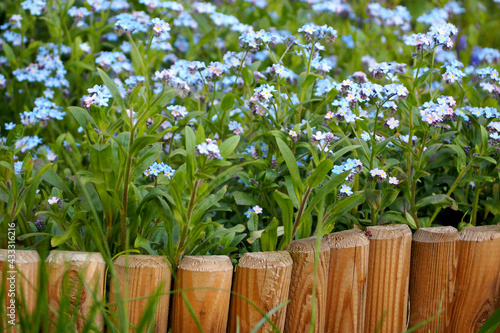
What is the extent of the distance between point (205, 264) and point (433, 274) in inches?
34.4

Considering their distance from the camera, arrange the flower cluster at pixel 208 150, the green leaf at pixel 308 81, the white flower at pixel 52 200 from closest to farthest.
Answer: the flower cluster at pixel 208 150, the white flower at pixel 52 200, the green leaf at pixel 308 81

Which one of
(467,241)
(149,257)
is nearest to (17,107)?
(149,257)

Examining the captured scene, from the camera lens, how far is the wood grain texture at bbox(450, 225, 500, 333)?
1.99 meters

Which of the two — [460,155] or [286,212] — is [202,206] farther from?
[460,155]

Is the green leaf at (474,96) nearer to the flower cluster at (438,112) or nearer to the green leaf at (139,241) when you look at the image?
the flower cluster at (438,112)

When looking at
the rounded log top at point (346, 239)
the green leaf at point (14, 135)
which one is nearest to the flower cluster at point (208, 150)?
the rounded log top at point (346, 239)

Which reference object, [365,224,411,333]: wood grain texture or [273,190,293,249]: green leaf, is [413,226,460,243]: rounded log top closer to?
[365,224,411,333]: wood grain texture

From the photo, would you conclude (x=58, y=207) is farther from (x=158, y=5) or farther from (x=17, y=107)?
(x=158, y=5)

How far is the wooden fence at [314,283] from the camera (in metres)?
1.65

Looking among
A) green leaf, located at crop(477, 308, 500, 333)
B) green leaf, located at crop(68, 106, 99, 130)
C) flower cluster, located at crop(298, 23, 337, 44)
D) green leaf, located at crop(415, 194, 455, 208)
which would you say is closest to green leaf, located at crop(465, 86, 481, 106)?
Result: green leaf, located at crop(415, 194, 455, 208)

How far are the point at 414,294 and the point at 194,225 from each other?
35.5 inches

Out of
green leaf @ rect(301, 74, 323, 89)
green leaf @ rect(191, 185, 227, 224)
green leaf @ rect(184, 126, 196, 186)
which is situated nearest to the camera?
green leaf @ rect(184, 126, 196, 186)

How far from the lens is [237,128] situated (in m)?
2.37

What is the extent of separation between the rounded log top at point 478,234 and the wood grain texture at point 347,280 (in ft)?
1.30
